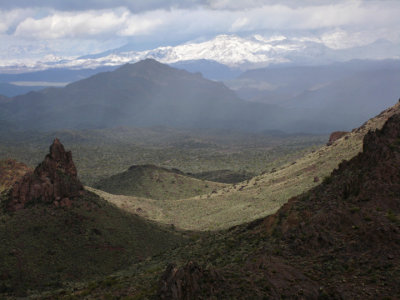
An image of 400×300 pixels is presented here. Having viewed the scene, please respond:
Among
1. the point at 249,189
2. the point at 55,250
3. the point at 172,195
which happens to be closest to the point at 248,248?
the point at 55,250

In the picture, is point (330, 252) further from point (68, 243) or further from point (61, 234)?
point (61, 234)

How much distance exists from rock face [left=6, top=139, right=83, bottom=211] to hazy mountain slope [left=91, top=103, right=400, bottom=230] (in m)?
26.8

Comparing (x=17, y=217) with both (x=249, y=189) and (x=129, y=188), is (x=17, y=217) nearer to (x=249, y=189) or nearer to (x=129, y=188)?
(x=249, y=189)

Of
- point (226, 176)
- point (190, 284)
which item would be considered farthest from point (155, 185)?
point (190, 284)

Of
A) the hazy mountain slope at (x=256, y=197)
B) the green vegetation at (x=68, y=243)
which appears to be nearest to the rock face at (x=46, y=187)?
the green vegetation at (x=68, y=243)

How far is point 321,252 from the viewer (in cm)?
2558

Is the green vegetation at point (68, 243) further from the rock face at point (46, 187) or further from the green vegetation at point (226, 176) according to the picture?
the green vegetation at point (226, 176)

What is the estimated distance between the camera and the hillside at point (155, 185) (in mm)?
121000

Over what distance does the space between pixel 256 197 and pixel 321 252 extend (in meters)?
58.5

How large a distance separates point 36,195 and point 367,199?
47.1 meters

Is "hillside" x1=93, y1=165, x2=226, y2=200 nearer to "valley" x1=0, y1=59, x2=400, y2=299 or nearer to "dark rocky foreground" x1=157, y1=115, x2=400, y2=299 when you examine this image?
"valley" x1=0, y1=59, x2=400, y2=299

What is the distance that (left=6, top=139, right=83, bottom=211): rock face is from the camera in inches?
2317

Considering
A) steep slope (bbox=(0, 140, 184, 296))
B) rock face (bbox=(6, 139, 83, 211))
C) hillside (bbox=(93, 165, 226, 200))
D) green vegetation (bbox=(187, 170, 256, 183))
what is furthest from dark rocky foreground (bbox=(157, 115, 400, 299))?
green vegetation (bbox=(187, 170, 256, 183))

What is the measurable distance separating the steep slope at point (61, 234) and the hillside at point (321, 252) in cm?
1245
